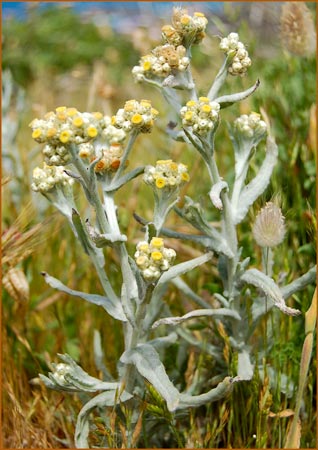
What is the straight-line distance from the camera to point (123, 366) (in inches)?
53.5

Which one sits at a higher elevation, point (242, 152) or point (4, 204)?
point (242, 152)

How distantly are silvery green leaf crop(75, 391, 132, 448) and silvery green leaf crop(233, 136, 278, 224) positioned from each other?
0.43m

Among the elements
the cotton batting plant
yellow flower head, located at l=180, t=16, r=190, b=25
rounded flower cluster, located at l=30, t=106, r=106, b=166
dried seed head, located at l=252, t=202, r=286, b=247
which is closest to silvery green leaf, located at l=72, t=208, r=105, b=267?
the cotton batting plant

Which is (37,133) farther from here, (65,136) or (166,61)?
(166,61)

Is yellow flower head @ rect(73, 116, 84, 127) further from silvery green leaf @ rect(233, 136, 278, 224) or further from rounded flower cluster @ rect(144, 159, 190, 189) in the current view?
silvery green leaf @ rect(233, 136, 278, 224)

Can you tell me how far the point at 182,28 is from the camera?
4.25 ft

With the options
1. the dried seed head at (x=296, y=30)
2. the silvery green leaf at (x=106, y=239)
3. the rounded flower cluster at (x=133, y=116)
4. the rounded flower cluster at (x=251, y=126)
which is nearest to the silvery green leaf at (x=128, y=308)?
the silvery green leaf at (x=106, y=239)

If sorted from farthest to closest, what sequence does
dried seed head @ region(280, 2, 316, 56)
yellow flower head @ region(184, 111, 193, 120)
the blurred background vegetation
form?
dried seed head @ region(280, 2, 316, 56) → the blurred background vegetation → yellow flower head @ region(184, 111, 193, 120)

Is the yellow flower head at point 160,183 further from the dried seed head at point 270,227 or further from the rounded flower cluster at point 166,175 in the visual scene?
the dried seed head at point 270,227

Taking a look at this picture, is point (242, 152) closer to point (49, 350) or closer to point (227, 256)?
point (227, 256)

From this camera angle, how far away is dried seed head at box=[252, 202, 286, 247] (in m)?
1.24

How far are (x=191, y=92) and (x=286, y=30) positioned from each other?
0.48 m

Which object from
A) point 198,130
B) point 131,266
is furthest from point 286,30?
point 131,266

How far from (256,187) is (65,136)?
46cm
